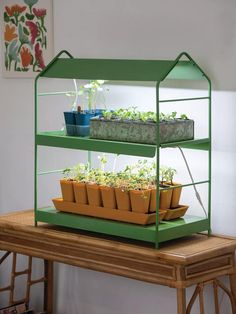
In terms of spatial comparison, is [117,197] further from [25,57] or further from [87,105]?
[25,57]

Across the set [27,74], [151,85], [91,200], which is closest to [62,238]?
[91,200]

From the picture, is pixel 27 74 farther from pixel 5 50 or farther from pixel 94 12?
pixel 94 12

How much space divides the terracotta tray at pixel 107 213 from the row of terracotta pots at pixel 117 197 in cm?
2

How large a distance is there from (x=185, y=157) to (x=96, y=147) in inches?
20.1

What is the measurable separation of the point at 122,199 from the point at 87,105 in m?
0.88

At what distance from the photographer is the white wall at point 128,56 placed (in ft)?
14.1

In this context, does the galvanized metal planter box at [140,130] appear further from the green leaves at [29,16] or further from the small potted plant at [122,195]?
the green leaves at [29,16]

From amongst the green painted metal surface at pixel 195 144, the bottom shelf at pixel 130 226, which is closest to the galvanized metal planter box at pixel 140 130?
the green painted metal surface at pixel 195 144

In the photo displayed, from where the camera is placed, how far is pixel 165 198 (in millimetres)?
4199

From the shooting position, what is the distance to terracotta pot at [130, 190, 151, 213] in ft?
13.5

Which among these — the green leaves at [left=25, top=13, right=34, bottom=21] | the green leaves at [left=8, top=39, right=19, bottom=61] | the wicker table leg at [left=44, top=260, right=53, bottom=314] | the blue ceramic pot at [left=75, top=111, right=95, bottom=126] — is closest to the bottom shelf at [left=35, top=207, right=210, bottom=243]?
the blue ceramic pot at [left=75, top=111, right=95, bottom=126]

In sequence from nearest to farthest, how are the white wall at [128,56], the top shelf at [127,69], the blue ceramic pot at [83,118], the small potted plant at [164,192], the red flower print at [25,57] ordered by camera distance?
the top shelf at [127,69], the small potted plant at [164,192], the white wall at [128,56], the blue ceramic pot at [83,118], the red flower print at [25,57]

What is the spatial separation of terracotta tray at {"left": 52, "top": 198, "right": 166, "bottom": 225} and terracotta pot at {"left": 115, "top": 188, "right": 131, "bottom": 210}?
2 centimetres

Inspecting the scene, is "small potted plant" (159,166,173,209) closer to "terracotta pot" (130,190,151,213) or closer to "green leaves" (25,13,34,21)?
"terracotta pot" (130,190,151,213)
